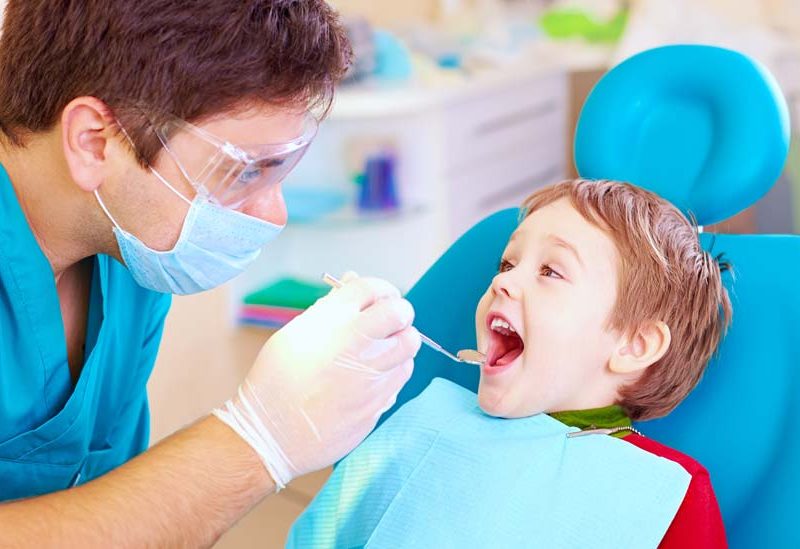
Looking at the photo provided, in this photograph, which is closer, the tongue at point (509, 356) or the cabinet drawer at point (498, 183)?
the tongue at point (509, 356)

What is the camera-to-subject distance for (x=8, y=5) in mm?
1312

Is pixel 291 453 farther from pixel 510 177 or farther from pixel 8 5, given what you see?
pixel 510 177

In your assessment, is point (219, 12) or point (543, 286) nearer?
point (219, 12)

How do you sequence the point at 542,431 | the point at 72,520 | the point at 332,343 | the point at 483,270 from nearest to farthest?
the point at 72,520, the point at 332,343, the point at 542,431, the point at 483,270

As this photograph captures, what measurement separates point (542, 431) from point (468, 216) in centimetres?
244

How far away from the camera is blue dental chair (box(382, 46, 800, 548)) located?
4.52 ft

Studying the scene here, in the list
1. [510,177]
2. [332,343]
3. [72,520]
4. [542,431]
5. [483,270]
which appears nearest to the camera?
[72,520]

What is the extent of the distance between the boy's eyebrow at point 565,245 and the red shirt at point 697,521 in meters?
0.29

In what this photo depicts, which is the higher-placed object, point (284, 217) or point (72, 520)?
point (284, 217)

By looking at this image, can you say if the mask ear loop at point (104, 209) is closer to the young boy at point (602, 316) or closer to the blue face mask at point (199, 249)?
the blue face mask at point (199, 249)

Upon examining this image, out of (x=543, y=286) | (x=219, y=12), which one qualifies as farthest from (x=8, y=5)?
(x=543, y=286)

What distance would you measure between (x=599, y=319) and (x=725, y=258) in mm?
242

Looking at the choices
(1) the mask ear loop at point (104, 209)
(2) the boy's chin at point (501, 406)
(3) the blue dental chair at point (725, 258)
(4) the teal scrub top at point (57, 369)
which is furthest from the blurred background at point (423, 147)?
(2) the boy's chin at point (501, 406)

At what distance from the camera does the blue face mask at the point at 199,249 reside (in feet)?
4.46
